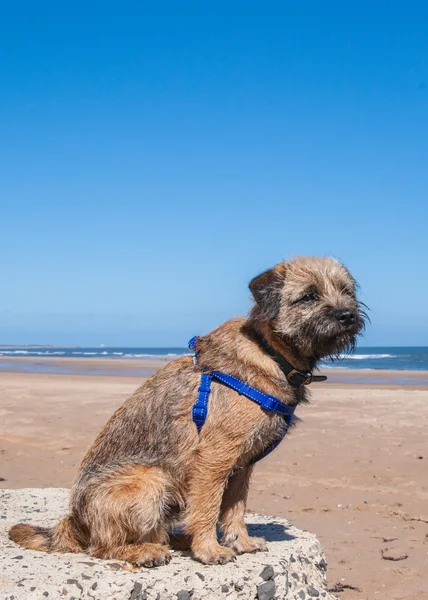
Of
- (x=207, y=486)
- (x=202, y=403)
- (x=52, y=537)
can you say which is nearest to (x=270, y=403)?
(x=202, y=403)

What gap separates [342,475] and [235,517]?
596 centimetres

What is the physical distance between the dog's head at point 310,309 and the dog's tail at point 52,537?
2163mm

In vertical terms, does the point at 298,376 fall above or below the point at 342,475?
above

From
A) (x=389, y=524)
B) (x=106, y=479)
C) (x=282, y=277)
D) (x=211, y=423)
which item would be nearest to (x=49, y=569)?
(x=106, y=479)

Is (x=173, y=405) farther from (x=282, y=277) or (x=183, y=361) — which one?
(x=282, y=277)

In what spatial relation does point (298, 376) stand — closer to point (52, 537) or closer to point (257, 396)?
point (257, 396)

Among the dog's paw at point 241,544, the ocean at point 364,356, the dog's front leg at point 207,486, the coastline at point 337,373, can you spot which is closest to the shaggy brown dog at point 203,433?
the dog's front leg at point 207,486

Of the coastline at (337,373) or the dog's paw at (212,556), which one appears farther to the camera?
the coastline at (337,373)

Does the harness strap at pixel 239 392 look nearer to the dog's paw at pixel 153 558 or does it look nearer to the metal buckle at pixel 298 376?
the metal buckle at pixel 298 376

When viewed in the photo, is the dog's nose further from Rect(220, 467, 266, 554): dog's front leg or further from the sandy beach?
the sandy beach

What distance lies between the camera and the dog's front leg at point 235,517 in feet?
16.8

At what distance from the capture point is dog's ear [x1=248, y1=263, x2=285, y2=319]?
4.73m

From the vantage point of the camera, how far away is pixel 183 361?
5.14m

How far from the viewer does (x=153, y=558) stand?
184 inches
